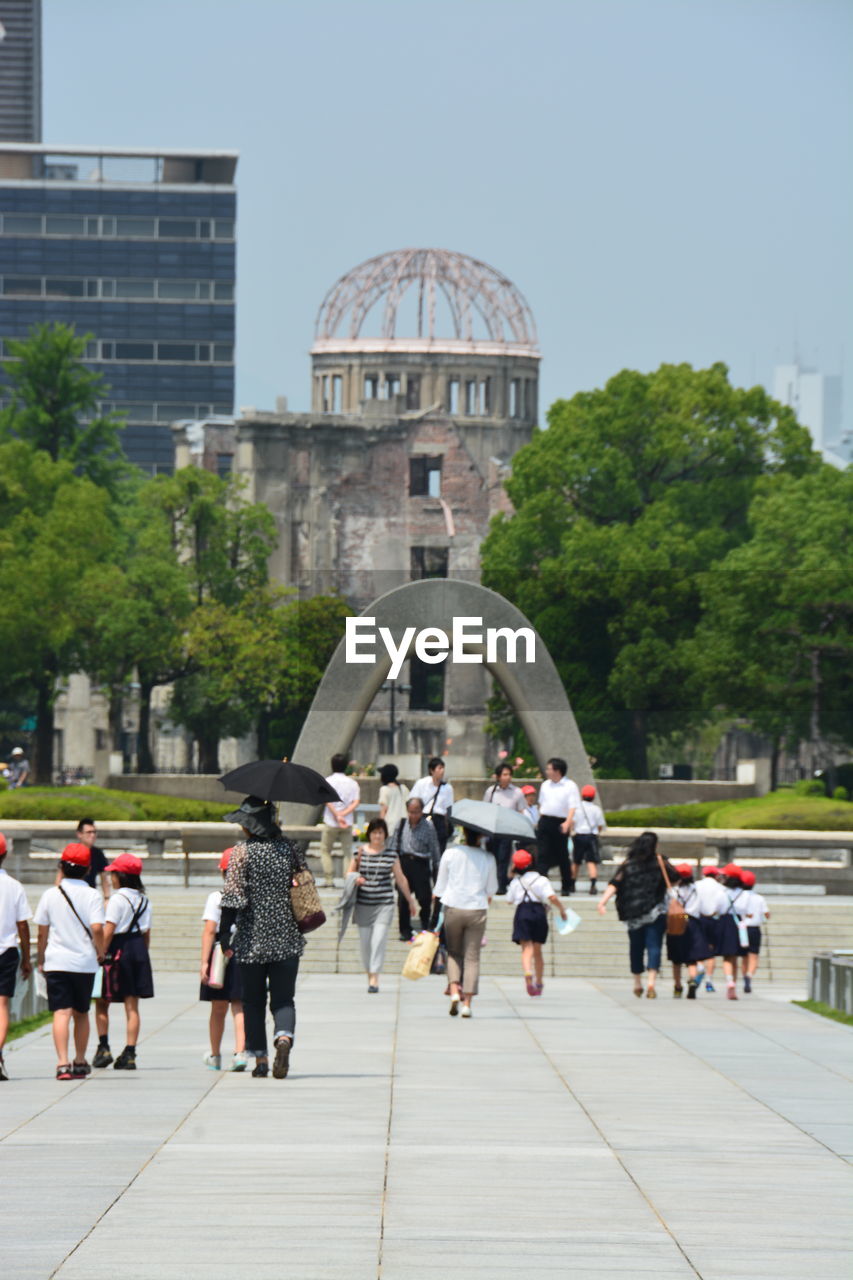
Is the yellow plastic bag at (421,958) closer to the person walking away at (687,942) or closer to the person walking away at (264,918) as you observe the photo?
the person walking away at (687,942)

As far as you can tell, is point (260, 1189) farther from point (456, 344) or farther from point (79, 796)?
point (456, 344)

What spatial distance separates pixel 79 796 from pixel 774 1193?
4011 centimetres

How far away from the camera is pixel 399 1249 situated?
9.07 meters

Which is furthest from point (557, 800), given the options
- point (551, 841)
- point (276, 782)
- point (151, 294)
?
point (151, 294)

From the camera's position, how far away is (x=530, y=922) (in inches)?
815

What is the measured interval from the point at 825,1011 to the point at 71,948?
8.50 m

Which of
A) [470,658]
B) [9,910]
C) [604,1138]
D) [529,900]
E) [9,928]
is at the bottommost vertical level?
[604,1138]

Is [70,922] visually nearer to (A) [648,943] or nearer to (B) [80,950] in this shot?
(B) [80,950]

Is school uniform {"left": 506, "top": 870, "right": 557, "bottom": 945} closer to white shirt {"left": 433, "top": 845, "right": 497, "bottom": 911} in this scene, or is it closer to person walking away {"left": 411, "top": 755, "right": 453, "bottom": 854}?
white shirt {"left": 433, "top": 845, "right": 497, "bottom": 911}

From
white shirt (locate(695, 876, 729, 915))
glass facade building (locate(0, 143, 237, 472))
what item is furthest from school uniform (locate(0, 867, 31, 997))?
glass facade building (locate(0, 143, 237, 472))

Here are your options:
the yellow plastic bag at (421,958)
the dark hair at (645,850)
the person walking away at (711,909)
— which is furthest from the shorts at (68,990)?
the person walking away at (711,909)

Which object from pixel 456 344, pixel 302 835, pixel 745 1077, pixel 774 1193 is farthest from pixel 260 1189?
pixel 456 344

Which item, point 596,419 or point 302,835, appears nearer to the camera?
Result: point 302,835

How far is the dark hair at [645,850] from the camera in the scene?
22.1 m
